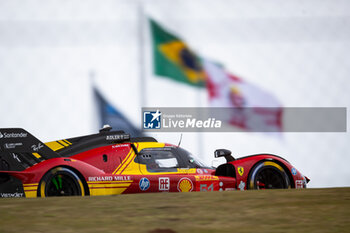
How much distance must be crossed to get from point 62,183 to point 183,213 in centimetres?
233

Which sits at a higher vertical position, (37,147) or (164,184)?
(37,147)

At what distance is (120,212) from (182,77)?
10.5 feet

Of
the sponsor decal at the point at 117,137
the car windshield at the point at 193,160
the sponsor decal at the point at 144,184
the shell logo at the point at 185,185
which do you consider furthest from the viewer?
the car windshield at the point at 193,160

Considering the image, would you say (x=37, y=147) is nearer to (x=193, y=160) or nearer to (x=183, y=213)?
(x=193, y=160)

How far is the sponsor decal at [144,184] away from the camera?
4432 millimetres

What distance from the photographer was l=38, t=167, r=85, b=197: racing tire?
3.97 m

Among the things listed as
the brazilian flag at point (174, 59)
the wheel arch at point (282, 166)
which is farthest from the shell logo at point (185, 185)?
the brazilian flag at point (174, 59)

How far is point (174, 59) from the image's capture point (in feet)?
16.9

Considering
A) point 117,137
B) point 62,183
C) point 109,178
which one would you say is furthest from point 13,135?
point 117,137

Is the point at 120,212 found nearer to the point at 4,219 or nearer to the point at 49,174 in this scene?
the point at 4,219

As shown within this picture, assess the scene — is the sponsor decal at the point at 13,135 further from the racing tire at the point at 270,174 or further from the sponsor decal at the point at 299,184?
the sponsor decal at the point at 299,184

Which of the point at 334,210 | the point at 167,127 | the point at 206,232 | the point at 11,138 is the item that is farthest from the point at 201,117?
the point at 206,232

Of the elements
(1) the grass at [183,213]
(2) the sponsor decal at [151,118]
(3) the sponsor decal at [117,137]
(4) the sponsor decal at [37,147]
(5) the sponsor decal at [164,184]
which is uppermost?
(2) the sponsor decal at [151,118]

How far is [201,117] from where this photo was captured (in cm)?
469
